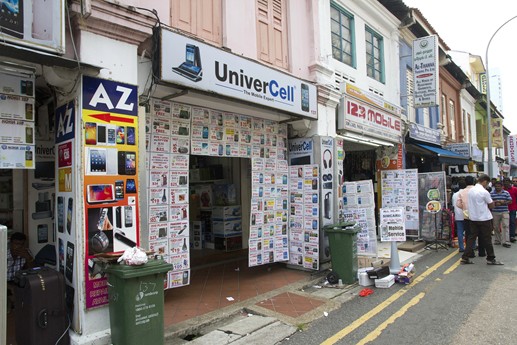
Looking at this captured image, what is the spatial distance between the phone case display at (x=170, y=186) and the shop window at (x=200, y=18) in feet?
4.24

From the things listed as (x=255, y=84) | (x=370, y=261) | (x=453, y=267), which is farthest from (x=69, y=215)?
(x=453, y=267)

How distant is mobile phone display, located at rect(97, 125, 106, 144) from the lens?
437 centimetres

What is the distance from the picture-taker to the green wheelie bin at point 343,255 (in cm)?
686

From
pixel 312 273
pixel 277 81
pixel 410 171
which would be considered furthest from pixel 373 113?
pixel 312 273

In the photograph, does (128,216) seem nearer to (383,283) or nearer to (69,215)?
(69,215)

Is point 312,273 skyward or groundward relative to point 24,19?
groundward

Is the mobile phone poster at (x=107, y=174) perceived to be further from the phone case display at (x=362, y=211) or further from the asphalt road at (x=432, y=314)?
the phone case display at (x=362, y=211)

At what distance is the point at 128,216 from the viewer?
4.63 m

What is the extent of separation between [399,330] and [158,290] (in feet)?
9.93

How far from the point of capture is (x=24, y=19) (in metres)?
3.69

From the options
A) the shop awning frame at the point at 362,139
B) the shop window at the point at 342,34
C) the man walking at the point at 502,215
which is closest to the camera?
the shop awning frame at the point at 362,139

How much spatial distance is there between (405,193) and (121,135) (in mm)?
8742

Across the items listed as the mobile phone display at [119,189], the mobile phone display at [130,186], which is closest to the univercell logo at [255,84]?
the mobile phone display at [130,186]

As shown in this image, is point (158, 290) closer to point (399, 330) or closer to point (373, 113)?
point (399, 330)
